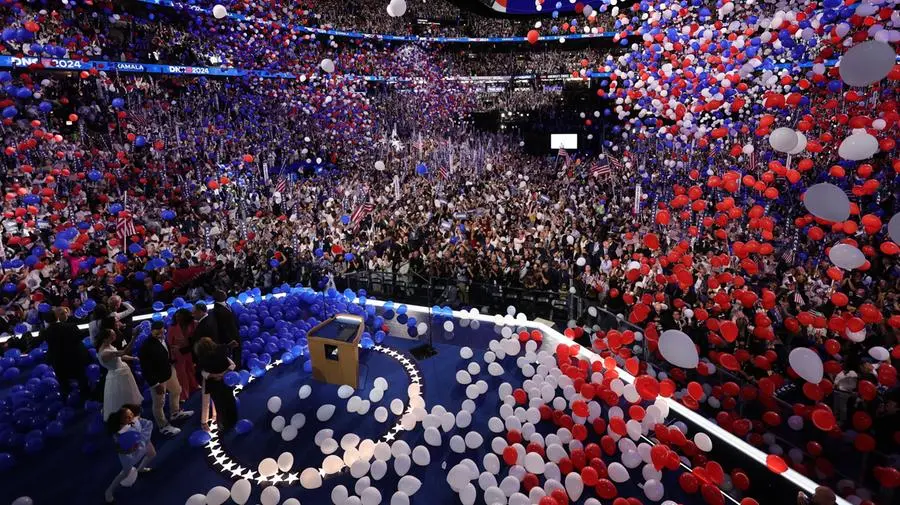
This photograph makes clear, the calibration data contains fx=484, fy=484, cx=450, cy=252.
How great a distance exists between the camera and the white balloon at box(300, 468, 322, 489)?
4359 mm

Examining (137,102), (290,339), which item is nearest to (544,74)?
(137,102)

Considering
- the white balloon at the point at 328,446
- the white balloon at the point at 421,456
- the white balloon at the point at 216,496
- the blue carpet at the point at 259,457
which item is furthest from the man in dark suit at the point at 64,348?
the white balloon at the point at 421,456

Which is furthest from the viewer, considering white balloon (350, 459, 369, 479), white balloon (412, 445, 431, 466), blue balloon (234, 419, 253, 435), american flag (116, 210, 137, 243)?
american flag (116, 210, 137, 243)

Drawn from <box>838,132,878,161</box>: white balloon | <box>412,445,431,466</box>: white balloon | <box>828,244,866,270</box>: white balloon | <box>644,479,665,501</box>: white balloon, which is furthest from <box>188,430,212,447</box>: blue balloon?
<box>838,132,878,161</box>: white balloon

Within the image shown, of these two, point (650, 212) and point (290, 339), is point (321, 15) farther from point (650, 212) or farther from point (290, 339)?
point (290, 339)

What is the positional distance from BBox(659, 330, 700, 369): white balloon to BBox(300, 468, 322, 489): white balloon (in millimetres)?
3556

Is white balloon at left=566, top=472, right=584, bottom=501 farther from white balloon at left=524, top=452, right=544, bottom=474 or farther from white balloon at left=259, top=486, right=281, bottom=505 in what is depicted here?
white balloon at left=259, top=486, right=281, bottom=505

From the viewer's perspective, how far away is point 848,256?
4.23 meters

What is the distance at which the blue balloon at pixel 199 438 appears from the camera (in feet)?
16.4

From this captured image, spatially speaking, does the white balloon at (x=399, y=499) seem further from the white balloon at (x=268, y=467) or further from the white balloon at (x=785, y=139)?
the white balloon at (x=785, y=139)

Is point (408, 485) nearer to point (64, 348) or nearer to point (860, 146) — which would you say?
point (64, 348)

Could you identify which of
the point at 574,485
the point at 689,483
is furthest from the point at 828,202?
the point at 574,485

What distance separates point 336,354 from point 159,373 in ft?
6.41

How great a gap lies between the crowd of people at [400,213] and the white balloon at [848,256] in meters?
0.22
